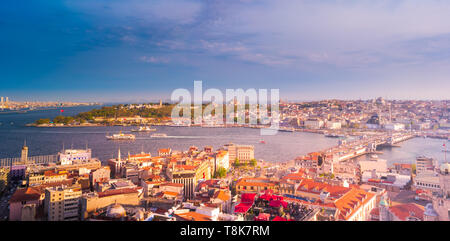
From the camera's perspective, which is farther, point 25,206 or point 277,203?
point 25,206

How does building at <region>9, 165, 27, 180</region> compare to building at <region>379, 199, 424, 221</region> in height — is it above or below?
below

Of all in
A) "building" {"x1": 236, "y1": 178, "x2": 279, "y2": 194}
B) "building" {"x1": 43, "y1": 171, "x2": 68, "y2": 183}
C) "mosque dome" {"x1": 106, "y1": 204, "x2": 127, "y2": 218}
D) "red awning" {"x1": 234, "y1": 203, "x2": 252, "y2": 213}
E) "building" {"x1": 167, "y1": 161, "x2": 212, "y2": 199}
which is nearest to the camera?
"mosque dome" {"x1": 106, "y1": 204, "x2": 127, "y2": 218}

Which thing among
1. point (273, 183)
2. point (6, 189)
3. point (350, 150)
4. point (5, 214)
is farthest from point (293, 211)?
point (350, 150)

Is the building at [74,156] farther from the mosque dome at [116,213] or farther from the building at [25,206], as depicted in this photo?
the mosque dome at [116,213]

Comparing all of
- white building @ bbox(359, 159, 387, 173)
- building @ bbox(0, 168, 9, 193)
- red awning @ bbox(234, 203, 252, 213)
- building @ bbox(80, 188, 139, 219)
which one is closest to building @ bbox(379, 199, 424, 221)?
red awning @ bbox(234, 203, 252, 213)

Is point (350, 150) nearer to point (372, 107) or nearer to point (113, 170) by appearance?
point (113, 170)

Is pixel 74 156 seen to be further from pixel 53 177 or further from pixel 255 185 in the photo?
pixel 255 185

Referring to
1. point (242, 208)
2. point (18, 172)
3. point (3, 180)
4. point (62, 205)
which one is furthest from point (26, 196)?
point (18, 172)

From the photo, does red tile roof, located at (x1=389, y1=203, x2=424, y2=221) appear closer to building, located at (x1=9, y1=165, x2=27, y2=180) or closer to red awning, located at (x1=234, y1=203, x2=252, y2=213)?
red awning, located at (x1=234, y1=203, x2=252, y2=213)

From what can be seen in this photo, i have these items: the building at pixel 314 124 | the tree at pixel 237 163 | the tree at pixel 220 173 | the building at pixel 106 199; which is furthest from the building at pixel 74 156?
the building at pixel 314 124
